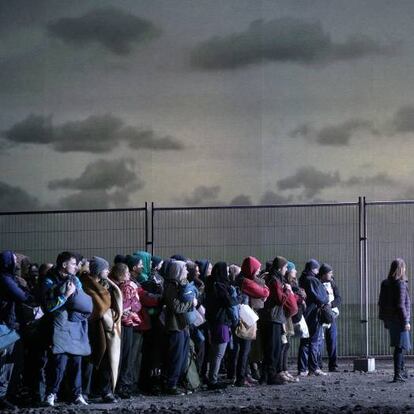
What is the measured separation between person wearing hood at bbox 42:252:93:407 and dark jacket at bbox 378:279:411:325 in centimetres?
496

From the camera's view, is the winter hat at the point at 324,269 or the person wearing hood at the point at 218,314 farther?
the winter hat at the point at 324,269

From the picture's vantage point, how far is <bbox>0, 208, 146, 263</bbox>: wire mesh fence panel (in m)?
19.4

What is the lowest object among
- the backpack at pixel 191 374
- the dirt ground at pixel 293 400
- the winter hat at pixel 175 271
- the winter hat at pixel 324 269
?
the dirt ground at pixel 293 400

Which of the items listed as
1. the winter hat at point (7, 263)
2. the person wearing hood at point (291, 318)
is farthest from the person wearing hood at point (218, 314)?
the winter hat at point (7, 263)

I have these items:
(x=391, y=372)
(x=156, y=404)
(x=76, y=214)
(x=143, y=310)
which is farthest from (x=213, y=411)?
(x=76, y=214)

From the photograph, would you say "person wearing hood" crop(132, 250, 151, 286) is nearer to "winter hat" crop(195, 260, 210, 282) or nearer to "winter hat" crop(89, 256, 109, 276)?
"winter hat" crop(89, 256, 109, 276)

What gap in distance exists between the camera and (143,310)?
14.5m

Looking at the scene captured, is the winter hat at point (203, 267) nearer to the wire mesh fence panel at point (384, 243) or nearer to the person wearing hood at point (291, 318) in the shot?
the person wearing hood at point (291, 318)

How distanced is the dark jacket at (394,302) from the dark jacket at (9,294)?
5712mm

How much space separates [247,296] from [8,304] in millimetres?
4344

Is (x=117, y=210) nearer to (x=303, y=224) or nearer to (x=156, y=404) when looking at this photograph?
(x=303, y=224)

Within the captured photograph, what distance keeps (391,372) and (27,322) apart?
745cm

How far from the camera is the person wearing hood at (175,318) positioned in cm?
1443

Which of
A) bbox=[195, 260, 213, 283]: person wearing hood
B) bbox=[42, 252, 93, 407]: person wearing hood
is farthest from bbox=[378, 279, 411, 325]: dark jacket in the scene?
bbox=[42, 252, 93, 407]: person wearing hood
